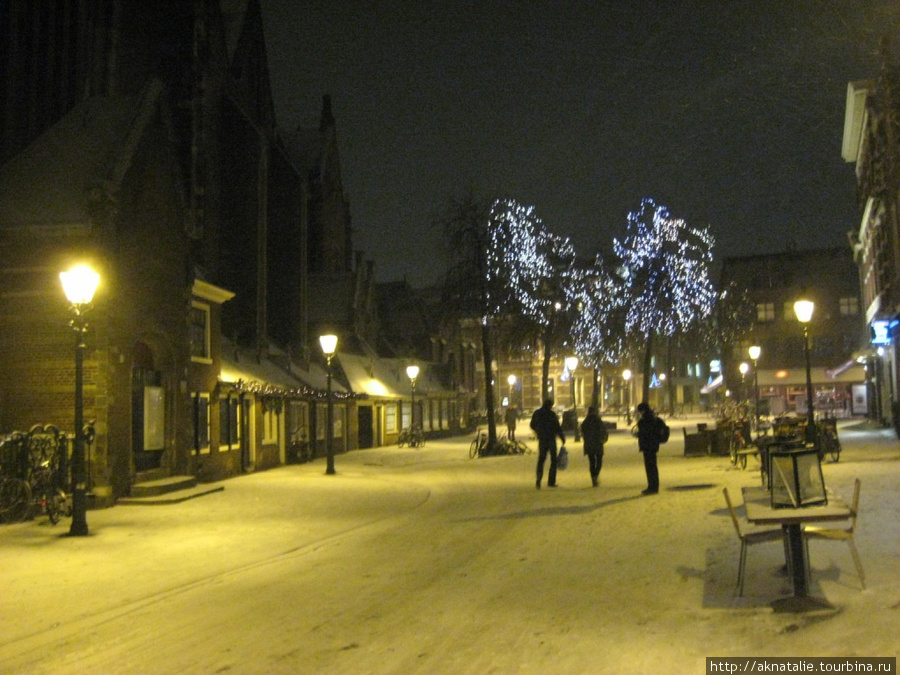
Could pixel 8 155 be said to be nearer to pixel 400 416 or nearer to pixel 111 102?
pixel 111 102

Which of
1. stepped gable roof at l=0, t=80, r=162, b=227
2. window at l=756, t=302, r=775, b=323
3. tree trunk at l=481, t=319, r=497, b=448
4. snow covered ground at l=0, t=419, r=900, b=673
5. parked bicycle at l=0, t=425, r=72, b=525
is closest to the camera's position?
snow covered ground at l=0, t=419, r=900, b=673

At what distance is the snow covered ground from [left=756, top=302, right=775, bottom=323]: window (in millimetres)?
62392

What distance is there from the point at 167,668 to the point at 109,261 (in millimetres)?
12912

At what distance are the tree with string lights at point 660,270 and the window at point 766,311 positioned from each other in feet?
99.9

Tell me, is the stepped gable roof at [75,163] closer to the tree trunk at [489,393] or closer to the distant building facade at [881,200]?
the distant building facade at [881,200]

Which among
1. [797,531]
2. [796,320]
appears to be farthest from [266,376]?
[796,320]

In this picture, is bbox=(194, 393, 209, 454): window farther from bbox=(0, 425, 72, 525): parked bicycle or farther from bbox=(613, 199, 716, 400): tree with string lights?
bbox=(613, 199, 716, 400): tree with string lights

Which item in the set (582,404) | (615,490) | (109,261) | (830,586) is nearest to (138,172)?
(109,261)

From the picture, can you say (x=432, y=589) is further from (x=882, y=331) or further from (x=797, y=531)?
(x=882, y=331)

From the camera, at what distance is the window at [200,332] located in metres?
23.3

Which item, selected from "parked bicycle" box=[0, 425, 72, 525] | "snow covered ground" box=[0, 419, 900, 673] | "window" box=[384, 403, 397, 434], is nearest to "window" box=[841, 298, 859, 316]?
"window" box=[384, 403, 397, 434]

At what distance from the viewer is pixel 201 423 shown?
23.2 meters

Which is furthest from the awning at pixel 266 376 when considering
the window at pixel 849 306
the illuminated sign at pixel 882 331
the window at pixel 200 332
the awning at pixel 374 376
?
the window at pixel 849 306

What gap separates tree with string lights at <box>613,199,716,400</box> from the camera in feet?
155
